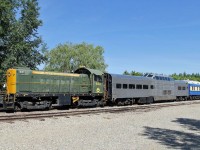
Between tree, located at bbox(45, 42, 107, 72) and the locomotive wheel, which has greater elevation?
tree, located at bbox(45, 42, 107, 72)

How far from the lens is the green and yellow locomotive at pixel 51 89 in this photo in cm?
2219

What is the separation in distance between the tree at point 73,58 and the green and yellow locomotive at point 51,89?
48391 millimetres

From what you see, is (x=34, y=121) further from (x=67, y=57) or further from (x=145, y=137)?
(x=67, y=57)

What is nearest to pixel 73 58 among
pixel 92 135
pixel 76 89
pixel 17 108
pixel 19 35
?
pixel 19 35

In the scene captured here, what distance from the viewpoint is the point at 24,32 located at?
3650 cm

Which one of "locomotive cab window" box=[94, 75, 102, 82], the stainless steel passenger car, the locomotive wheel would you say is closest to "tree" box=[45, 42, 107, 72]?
the stainless steel passenger car

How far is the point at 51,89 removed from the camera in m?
24.7

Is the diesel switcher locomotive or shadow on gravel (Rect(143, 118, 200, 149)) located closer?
shadow on gravel (Rect(143, 118, 200, 149))

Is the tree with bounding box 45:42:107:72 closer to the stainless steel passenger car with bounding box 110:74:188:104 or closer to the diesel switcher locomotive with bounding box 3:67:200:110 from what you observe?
the stainless steel passenger car with bounding box 110:74:188:104

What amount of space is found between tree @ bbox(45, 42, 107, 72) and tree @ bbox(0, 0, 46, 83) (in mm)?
38582

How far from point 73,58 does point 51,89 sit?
180 feet

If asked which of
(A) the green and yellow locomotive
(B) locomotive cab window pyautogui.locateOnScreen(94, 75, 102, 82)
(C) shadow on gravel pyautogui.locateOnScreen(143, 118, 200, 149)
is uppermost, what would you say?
(B) locomotive cab window pyautogui.locateOnScreen(94, 75, 102, 82)

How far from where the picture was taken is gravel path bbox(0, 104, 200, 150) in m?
10.9

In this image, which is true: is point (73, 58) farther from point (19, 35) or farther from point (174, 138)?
point (174, 138)
